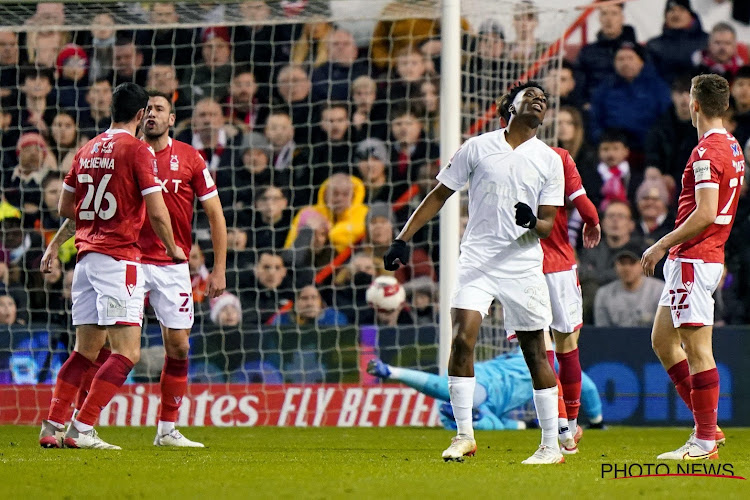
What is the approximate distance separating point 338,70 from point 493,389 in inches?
168

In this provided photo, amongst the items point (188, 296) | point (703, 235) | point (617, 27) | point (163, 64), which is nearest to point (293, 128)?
point (163, 64)

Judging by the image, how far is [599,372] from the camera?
35.4ft

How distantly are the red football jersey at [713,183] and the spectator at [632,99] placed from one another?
5.53 metres

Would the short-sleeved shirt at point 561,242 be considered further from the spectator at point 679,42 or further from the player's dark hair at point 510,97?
the spectator at point 679,42

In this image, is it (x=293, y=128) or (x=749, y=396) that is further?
(x=293, y=128)

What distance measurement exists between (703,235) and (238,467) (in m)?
2.93

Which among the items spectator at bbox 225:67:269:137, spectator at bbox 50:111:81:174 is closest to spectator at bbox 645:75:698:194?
spectator at bbox 225:67:269:137

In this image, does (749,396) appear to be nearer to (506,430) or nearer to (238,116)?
(506,430)

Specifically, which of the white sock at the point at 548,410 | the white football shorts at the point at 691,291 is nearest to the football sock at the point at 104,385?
the white sock at the point at 548,410

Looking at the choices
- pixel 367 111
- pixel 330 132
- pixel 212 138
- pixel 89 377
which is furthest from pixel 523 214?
pixel 212 138

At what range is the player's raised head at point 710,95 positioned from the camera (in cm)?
Answer: 688

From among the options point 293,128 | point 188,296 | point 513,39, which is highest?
point 513,39

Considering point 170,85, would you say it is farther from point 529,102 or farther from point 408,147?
point 529,102

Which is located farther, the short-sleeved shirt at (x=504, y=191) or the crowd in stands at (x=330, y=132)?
the crowd in stands at (x=330, y=132)
